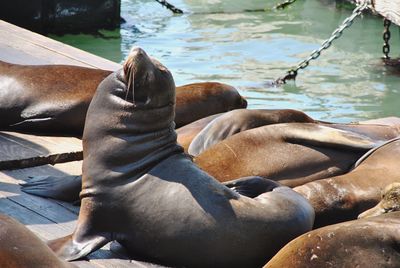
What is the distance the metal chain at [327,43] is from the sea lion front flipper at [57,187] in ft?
17.7

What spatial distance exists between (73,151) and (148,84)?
60.6 inches

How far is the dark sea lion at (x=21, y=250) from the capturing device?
346 cm

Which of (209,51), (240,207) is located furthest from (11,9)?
(240,207)

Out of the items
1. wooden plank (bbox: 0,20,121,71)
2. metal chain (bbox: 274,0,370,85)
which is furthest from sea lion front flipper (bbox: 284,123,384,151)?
metal chain (bbox: 274,0,370,85)

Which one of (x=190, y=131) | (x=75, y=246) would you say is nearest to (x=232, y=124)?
(x=190, y=131)

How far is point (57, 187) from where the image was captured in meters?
5.27

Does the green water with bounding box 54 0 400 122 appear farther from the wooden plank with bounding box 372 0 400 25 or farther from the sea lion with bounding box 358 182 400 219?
the sea lion with bounding box 358 182 400 219

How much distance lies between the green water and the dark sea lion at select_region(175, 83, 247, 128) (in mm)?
2868

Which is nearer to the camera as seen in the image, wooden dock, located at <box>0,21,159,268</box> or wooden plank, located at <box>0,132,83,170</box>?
wooden dock, located at <box>0,21,159,268</box>

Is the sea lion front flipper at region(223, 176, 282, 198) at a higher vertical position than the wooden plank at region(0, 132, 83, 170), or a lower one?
higher

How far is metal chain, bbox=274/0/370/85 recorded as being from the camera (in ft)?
33.6

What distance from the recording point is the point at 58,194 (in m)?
5.23

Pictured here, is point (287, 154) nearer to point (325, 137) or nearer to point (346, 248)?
point (325, 137)

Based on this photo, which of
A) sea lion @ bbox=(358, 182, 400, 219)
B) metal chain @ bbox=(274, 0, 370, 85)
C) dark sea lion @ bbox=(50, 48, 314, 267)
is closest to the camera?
dark sea lion @ bbox=(50, 48, 314, 267)
